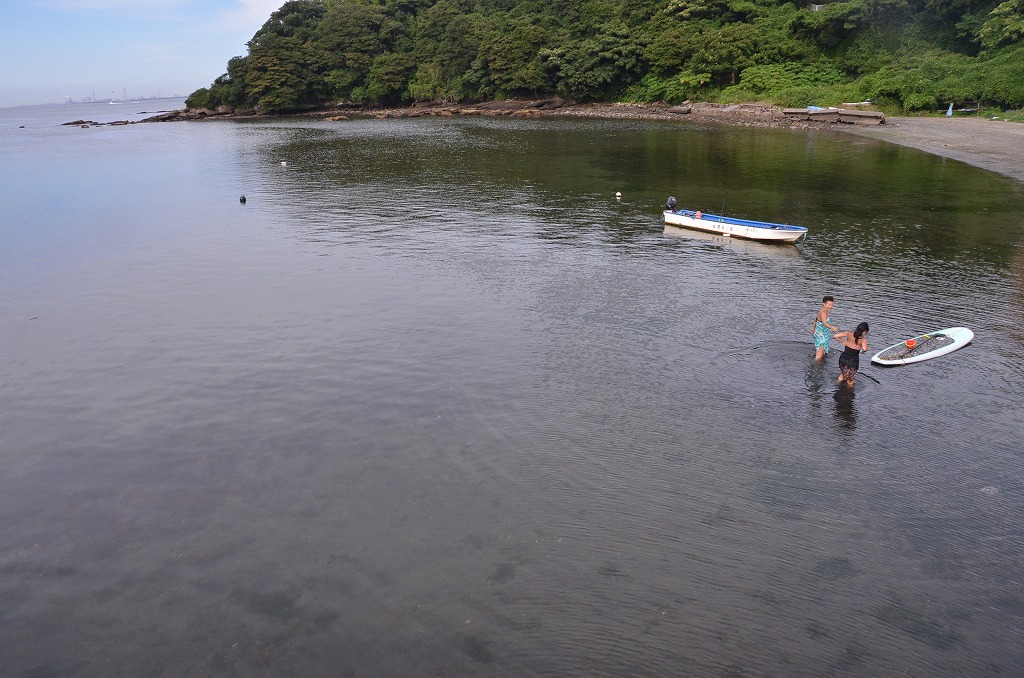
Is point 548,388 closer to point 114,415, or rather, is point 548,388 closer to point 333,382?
point 333,382

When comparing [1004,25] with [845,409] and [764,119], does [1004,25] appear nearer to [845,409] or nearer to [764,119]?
[764,119]

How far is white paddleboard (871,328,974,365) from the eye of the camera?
18219 millimetres

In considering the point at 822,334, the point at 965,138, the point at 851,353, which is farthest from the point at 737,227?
the point at 965,138

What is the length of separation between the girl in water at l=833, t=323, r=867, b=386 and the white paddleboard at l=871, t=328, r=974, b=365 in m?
1.75

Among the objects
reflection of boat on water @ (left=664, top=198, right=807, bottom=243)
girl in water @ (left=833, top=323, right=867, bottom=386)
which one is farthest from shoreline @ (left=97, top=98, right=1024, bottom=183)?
girl in water @ (left=833, top=323, right=867, bottom=386)

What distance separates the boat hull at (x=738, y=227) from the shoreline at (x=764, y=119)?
2337cm

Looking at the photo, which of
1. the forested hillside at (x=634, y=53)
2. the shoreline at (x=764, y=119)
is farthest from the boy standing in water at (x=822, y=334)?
the forested hillside at (x=634, y=53)

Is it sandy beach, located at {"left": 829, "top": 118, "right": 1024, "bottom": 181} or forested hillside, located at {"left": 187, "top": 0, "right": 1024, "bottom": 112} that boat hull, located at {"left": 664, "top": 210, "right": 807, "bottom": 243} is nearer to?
sandy beach, located at {"left": 829, "top": 118, "right": 1024, "bottom": 181}

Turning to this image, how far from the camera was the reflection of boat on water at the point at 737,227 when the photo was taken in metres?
30.8

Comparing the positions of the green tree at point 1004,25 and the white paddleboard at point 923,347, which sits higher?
the green tree at point 1004,25

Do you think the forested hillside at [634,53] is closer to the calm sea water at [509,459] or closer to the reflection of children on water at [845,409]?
the calm sea water at [509,459]

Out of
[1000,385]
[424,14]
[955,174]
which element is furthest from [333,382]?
[424,14]

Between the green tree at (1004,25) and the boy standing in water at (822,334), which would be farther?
the green tree at (1004,25)

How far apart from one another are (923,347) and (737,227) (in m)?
14.8
